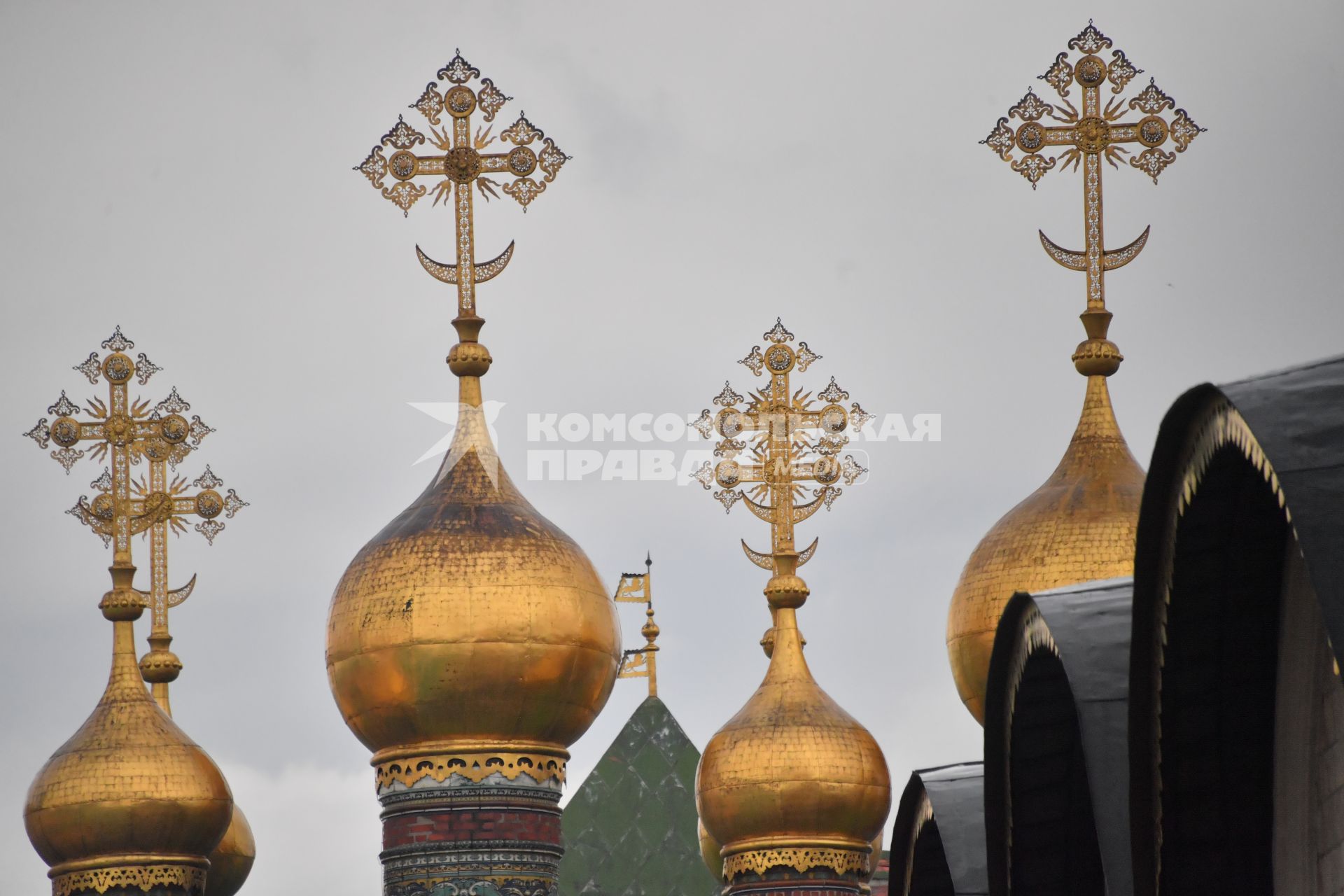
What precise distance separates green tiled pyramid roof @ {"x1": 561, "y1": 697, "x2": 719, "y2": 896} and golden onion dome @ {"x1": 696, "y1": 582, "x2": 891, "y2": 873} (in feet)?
24.6

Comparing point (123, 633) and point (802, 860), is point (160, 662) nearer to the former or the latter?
point (123, 633)

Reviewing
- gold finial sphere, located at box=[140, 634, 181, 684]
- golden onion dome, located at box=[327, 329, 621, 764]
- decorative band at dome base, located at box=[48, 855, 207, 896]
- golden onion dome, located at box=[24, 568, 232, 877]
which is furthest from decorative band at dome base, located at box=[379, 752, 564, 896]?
gold finial sphere, located at box=[140, 634, 181, 684]

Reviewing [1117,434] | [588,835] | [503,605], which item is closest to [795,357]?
[1117,434]

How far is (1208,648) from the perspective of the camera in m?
11.3

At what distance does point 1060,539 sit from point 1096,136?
3299 mm

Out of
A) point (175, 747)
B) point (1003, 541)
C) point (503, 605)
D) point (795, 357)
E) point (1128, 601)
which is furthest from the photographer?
point (795, 357)

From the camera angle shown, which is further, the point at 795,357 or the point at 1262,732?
the point at 795,357

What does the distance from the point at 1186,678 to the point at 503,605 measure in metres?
11.2

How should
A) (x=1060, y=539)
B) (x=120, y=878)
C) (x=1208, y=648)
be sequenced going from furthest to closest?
(x=120, y=878), (x=1060, y=539), (x=1208, y=648)

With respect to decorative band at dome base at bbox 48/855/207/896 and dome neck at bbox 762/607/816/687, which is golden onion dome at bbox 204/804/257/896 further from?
dome neck at bbox 762/607/816/687

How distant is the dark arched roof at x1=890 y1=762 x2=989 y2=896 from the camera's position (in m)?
16.2

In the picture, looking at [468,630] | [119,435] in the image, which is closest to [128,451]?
[119,435]

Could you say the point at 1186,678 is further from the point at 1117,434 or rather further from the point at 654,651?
the point at 654,651

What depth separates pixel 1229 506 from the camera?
35.5ft
